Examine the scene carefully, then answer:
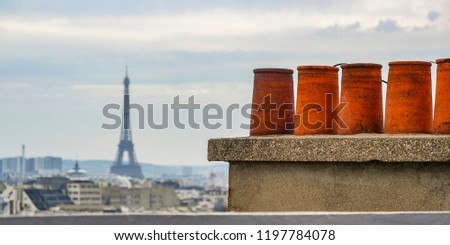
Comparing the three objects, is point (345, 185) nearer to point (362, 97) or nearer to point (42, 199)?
point (362, 97)

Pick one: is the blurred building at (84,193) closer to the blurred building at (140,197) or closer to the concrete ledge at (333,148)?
the blurred building at (140,197)

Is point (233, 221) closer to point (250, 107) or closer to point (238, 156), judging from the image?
point (238, 156)

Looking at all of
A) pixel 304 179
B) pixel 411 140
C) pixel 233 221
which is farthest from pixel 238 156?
pixel 233 221

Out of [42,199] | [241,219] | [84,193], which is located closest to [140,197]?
[84,193]

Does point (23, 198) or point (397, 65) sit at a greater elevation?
point (397, 65)

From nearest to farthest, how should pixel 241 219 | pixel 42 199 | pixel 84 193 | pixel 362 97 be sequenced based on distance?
pixel 241 219 → pixel 362 97 → pixel 42 199 → pixel 84 193

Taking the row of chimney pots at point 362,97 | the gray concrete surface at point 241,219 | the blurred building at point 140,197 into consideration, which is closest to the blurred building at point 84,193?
the blurred building at point 140,197

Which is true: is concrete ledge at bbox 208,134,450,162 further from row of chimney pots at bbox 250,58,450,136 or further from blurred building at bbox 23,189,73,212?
blurred building at bbox 23,189,73,212

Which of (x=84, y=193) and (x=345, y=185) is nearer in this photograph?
(x=345, y=185)
